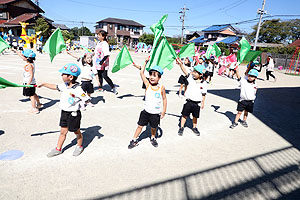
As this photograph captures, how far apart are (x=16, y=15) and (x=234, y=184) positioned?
152 feet

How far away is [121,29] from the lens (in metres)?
61.3

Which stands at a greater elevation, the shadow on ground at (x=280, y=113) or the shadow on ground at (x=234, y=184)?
the shadow on ground at (x=280, y=113)

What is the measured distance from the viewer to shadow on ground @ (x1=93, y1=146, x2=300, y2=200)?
2625mm

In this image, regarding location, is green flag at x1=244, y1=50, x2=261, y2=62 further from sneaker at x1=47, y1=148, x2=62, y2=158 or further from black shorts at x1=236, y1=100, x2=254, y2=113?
sneaker at x1=47, y1=148, x2=62, y2=158

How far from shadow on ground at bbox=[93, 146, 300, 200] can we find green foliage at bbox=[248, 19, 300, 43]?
185 ft

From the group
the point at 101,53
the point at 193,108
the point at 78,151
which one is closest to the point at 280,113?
the point at 193,108

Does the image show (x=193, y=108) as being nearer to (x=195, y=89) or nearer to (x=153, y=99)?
(x=195, y=89)


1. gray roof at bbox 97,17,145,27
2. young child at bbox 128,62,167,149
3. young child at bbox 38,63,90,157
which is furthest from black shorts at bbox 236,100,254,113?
gray roof at bbox 97,17,145,27

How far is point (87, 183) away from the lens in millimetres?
2695

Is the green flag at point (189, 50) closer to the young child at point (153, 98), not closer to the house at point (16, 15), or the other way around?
the young child at point (153, 98)

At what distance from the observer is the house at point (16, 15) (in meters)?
34.1

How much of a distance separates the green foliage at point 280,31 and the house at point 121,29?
35.3 meters

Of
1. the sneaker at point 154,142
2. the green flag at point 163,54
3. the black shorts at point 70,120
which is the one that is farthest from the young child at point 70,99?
the green flag at point 163,54

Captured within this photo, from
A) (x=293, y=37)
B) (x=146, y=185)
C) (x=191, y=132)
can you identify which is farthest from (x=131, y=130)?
(x=293, y=37)
